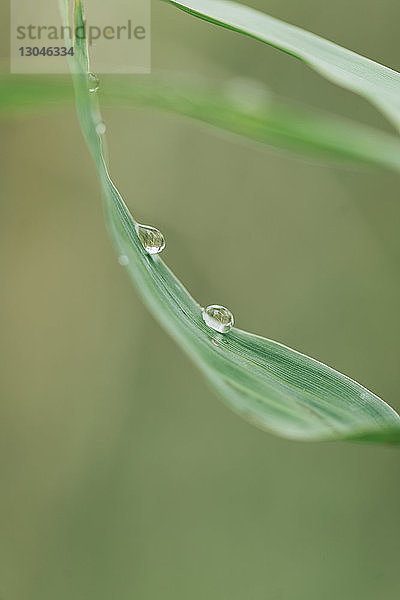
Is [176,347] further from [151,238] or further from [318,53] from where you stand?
[318,53]

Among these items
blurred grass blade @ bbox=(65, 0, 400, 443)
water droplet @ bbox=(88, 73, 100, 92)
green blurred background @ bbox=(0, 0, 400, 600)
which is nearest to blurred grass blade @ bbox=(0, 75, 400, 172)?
water droplet @ bbox=(88, 73, 100, 92)

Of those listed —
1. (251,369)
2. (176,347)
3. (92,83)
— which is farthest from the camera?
(176,347)

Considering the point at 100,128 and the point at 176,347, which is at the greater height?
the point at 100,128

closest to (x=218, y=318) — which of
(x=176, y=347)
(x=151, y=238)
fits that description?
(x=151, y=238)

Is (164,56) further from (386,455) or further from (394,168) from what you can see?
(394,168)

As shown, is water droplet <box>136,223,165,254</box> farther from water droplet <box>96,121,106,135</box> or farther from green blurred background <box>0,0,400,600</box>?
green blurred background <box>0,0,400,600</box>

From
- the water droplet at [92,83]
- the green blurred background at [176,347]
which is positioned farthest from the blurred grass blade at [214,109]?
the green blurred background at [176,347]

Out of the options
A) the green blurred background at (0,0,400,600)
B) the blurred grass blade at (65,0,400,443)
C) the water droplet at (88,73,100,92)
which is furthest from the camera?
the green blurred background at (0,0,400,600)
